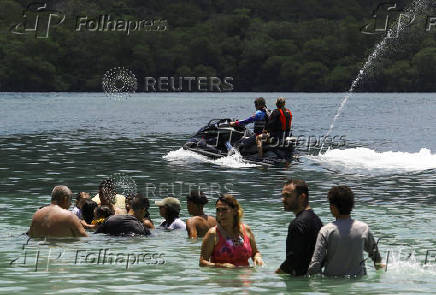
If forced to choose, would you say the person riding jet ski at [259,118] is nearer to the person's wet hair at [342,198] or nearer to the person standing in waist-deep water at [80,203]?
the person standing in waist-deep water at [80,203]

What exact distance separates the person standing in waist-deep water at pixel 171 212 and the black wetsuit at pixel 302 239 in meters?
5.68

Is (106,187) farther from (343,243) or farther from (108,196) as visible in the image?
(343,243)

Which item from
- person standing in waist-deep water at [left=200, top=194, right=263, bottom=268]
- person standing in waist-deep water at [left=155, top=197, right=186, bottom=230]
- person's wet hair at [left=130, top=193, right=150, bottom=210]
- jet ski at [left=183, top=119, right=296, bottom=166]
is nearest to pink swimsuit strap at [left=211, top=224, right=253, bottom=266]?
person standing in waist-deep water at [left=200, top=194, right=263, bottom=268]

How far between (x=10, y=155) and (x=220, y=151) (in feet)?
44.5

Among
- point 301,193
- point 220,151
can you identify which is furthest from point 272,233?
point 220,151

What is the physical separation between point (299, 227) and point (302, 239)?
174 mm

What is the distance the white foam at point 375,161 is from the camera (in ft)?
120

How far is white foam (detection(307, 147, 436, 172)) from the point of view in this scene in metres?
36.6

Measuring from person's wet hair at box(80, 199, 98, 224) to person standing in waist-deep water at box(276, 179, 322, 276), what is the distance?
6.88 m

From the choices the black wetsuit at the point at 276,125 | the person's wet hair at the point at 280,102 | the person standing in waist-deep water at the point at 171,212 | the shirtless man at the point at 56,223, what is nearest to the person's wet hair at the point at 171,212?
the person standing in waist-deep water at the point at 171,212

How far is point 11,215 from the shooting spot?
22.7 m

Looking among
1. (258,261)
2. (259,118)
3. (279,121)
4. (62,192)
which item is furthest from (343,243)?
(259,118)

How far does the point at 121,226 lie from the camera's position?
17.9 metres

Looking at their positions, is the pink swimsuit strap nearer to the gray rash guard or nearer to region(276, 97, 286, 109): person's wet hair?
the gray rash guard
